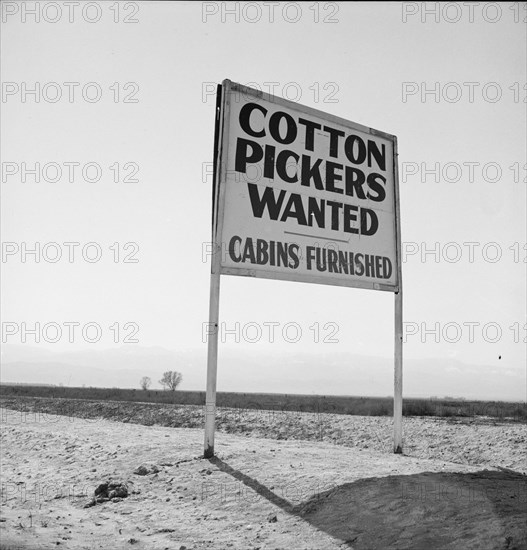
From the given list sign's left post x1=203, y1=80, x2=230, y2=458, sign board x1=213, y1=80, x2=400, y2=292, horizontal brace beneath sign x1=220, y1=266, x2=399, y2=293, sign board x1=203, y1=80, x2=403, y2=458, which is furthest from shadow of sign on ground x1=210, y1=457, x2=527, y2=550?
→ sign board x1=213, y1=80, x2=400, y2=292

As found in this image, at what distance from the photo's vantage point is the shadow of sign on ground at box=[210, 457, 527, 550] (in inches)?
225

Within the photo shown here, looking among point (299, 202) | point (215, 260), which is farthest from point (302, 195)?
point (215, 260)

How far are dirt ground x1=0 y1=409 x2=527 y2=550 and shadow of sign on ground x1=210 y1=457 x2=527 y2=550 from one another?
13 mm

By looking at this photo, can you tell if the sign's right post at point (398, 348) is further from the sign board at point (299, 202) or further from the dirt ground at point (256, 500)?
the dirt ground at point (256, 500)

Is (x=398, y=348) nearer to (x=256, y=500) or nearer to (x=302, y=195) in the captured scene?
(x=302, y=195)

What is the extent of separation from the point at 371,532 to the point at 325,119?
789cm

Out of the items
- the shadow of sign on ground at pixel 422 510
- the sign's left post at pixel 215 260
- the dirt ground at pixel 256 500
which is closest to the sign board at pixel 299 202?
the sign's left post at pixel 215 260

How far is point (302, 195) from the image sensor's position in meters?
11.1

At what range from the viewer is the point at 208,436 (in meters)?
9.94

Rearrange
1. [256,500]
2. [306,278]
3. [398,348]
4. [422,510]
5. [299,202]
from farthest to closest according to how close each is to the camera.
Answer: [398,348] < [299,202] < [306,278] < [256,500] < [422,510]

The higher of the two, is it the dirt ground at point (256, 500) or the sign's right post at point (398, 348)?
the sign's right post at point (398, 348)

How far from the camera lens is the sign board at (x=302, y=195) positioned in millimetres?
10453

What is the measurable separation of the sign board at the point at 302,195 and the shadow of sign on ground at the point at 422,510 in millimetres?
4005

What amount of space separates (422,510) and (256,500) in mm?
2204
